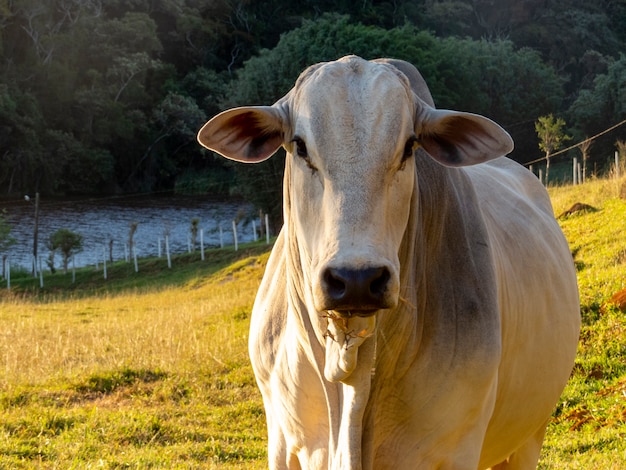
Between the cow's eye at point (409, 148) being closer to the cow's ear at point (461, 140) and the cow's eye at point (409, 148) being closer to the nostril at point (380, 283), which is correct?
the cow's ear at point (461, 140)

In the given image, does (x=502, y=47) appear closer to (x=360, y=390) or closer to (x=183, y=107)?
(x=183, y=107)

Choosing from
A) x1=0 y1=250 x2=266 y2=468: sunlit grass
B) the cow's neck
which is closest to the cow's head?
the cow's neck

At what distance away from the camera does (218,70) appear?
65125mm

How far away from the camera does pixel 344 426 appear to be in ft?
10.8

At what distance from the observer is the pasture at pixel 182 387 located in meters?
7.20

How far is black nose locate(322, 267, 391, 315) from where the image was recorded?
265cm

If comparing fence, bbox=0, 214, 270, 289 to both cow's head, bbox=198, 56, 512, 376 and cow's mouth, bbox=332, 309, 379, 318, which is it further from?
cow's mouth, bbox=332, 309, 379, 318

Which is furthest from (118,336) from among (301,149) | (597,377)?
(301,149)

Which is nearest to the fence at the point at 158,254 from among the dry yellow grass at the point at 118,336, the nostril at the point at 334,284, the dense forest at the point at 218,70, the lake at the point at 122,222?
the lake at the point at 122,222

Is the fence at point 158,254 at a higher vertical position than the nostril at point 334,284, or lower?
lower

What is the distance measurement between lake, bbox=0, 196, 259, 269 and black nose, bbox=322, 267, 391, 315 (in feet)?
124

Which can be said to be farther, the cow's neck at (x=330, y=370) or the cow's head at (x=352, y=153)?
the cow's neck at (x=330, y=370)

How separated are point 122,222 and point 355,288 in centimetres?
4616

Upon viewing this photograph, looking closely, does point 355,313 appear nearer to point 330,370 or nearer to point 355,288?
point 355,288
